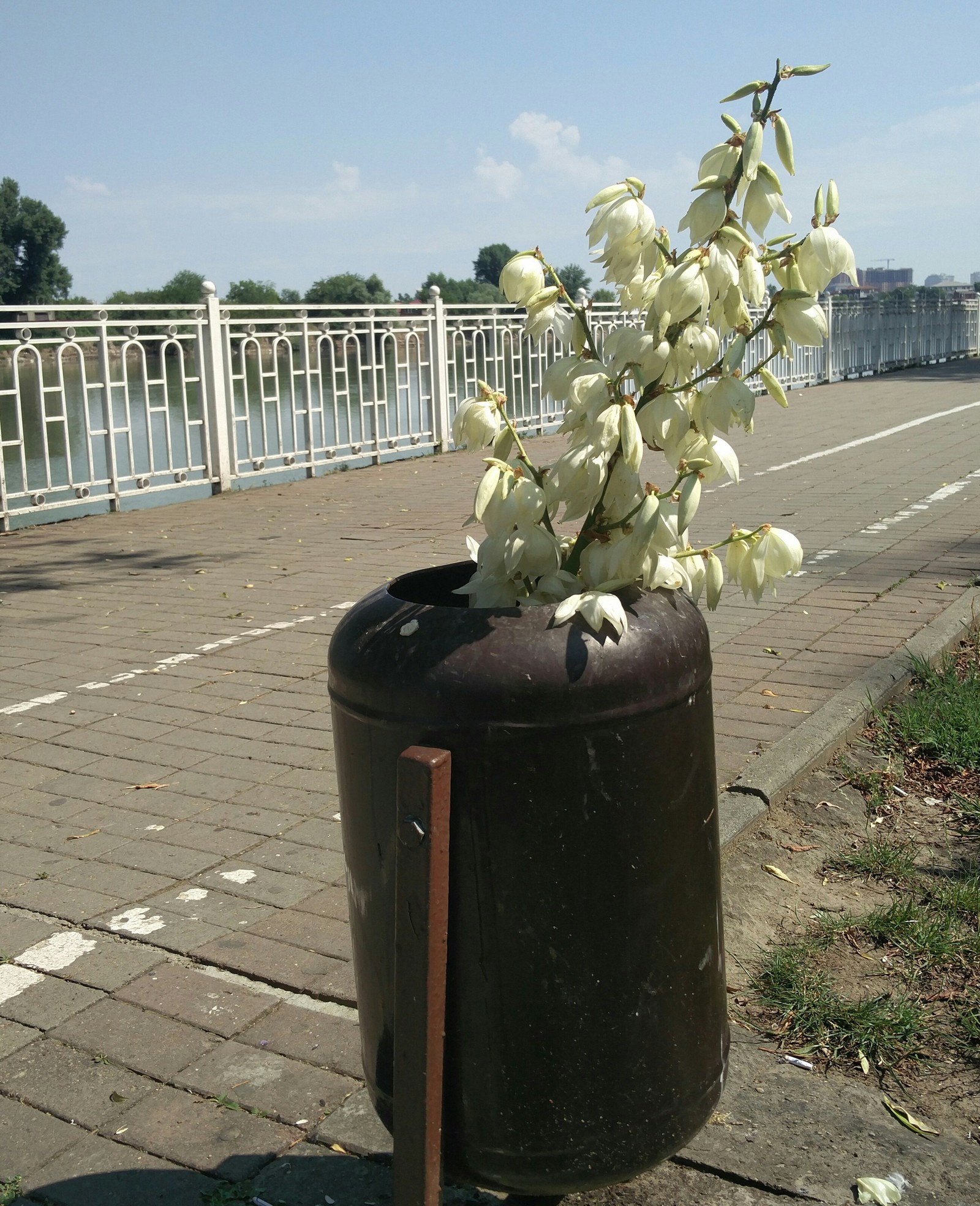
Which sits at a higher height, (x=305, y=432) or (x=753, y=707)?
(x=305, y=432)

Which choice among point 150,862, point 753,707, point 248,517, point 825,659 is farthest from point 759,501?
point 150,862

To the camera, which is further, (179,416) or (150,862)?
(179,416)

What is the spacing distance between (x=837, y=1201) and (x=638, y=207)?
188cm

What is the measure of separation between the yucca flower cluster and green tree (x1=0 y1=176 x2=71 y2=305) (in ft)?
280

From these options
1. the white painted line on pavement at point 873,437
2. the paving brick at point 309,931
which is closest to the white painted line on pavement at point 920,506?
the white painted line on pavement at point 873,437

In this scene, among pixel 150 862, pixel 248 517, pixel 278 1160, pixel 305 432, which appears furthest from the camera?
pixel 305 432

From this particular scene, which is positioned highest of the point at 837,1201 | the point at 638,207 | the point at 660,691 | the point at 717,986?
the point at 638,207

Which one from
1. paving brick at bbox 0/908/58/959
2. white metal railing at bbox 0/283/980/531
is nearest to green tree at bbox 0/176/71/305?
white metal railing at bbox 0/283/980/531

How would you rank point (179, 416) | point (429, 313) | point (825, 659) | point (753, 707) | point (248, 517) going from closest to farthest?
point (753, 707) < point (825, 659) < point (248, 517) < point (179, 416) < point (429, 313)

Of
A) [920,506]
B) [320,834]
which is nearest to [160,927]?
[320,834]

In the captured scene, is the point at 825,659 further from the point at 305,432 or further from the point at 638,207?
Result: the point at 305,432

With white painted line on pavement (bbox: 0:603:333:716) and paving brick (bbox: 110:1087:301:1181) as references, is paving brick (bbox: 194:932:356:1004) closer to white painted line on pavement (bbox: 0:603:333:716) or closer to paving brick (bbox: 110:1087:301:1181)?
paving brick (bbox: 110:1087:301:1181)

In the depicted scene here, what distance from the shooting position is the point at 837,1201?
2.39 m

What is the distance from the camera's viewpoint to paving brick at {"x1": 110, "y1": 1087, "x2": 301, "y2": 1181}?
251 centimetres
